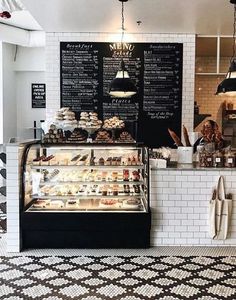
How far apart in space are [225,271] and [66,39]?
14.8 feet

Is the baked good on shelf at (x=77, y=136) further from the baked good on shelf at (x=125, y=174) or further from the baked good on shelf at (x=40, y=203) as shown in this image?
the baked good on shelf at (x=40, y=203)

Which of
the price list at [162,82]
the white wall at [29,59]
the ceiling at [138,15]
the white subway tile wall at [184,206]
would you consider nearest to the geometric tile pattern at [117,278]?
the white subway tile wall at [184,206]

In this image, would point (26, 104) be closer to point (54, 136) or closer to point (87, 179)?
point (54, 136)

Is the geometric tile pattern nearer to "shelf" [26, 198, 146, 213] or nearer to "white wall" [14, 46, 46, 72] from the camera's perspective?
"shelf" [26, 198, 146, 213]

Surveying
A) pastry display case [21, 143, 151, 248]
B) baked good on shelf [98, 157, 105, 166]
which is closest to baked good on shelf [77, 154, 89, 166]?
pastry display case [21, 143, 151, 248]

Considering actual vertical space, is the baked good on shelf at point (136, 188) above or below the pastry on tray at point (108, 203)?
above

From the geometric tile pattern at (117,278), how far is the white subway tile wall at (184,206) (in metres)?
0.39

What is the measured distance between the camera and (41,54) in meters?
9.70

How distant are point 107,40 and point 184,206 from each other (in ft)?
11.0

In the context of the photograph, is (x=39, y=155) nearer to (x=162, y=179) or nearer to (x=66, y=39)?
(x=162, y=179)

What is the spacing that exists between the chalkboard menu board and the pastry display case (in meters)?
2.17

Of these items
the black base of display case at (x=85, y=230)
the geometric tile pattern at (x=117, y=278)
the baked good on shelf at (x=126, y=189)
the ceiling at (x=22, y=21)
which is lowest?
the geometric tile pattern at (x=117, y=278)

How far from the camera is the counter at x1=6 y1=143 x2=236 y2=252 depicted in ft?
14.7

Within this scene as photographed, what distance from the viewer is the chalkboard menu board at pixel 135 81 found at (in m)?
6.61
